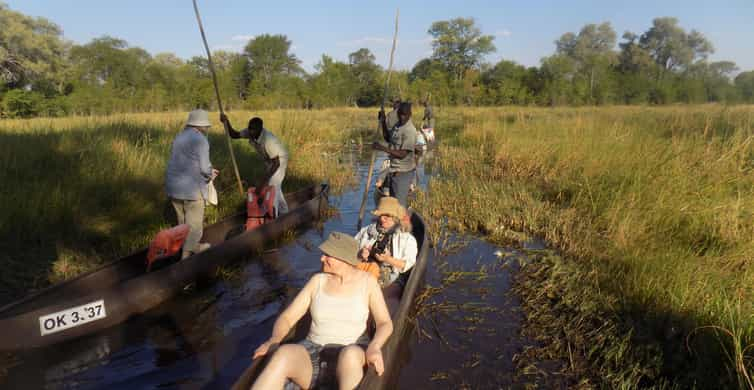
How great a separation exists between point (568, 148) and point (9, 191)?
10961mm

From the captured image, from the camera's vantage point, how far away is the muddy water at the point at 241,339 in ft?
13.3

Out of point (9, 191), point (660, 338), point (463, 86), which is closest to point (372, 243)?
point (660, 338)

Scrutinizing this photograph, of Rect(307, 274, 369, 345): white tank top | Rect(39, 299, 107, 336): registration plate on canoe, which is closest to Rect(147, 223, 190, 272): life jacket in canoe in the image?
Rect(39, 299, 107, 336): registration plate on canoe

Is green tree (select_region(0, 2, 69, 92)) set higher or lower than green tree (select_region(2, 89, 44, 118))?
higher

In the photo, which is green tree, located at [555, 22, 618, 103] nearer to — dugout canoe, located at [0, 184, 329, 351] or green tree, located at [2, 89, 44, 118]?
green tree, located at [2, 89, 44, 118]

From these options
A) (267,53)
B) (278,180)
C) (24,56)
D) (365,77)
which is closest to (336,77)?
(365,77)

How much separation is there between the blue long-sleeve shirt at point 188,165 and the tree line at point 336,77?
13.6 meters

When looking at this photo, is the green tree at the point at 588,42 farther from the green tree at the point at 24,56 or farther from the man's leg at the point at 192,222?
the man's leg at the point at 192,222

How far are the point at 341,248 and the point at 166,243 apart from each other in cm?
347

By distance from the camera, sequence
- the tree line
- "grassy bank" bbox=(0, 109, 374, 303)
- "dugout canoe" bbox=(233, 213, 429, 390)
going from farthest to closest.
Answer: the tree line
"grassy bank" bbox=(0, 109, 374, 303)
"dugout canoe" bbox=(233, 213, 429, 390)

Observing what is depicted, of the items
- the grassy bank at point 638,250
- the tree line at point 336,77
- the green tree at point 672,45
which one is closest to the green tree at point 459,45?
the tree line at point 336,77

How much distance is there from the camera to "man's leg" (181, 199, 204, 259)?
19.6 ft

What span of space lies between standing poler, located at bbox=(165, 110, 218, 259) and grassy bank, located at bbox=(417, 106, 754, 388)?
4.44 meters

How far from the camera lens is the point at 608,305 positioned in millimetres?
4676
